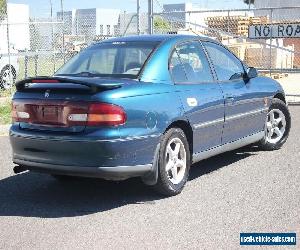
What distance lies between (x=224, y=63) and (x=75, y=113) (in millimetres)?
2442

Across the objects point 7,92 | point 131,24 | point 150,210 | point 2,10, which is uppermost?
point 2,10

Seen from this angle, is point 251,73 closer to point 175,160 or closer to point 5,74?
point 175,160

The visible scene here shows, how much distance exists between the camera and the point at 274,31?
42.3 ft

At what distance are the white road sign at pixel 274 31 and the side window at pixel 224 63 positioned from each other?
633 centimetres

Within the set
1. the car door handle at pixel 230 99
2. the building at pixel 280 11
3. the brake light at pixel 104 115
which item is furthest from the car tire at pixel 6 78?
the building at pixel 280 11

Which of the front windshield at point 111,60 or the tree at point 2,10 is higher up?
the tree at point 2,10

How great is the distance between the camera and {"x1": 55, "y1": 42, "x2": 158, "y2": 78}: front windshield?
18.0 ft

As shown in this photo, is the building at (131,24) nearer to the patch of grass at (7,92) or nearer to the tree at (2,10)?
the patch of grass at (7,92)

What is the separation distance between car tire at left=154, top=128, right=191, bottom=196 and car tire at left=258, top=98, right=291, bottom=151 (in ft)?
6.96

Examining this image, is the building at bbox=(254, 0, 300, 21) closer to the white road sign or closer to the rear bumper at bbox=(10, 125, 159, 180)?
the white road sign

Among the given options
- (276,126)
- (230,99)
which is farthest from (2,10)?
(230,99)

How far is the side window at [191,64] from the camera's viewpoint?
5.63 metres

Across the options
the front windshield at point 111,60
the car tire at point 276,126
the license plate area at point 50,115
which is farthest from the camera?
the car tire at point 276,126

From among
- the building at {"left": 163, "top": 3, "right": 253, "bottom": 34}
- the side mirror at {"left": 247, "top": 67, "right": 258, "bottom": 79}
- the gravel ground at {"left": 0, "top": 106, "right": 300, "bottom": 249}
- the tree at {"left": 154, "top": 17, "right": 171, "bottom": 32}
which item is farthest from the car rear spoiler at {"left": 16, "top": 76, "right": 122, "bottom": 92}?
the tree at {"left": 154, "top": 17, "right": 171, "bottom": 32}
